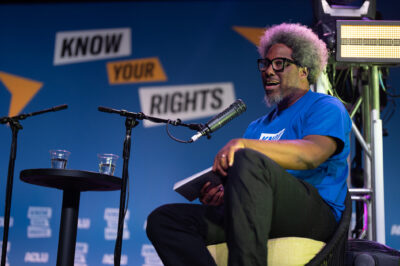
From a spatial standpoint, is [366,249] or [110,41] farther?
[110,41]

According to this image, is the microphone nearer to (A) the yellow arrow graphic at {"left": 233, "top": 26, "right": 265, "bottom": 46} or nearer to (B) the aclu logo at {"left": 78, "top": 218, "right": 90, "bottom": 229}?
(A) the yellow arrow graphic at {"left": 233, "top": 26, "right": 265, "bottom": 46}

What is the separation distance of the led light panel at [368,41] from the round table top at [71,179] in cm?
153

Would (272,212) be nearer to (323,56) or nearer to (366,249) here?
(366,249)

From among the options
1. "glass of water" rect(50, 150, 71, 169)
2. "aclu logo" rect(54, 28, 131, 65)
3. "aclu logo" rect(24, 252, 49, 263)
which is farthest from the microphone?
"aclu logo" rect(24, 252, 49, 263)

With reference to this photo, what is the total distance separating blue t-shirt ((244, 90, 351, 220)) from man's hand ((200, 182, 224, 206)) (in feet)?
0.97

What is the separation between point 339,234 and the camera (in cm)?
156

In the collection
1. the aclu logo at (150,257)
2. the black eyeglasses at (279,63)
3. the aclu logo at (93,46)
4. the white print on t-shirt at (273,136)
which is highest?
the aclu logo at (93,46)

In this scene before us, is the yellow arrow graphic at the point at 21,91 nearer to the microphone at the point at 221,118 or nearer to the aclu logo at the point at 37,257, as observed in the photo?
the aclu logo at the point at 37,257

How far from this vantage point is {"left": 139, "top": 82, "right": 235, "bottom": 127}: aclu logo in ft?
14.3

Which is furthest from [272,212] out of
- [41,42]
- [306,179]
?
[41,42]

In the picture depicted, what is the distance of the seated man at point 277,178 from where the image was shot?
128cm

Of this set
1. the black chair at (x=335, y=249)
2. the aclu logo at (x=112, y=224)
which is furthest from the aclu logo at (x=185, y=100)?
the black chair at (x=335, y=249)

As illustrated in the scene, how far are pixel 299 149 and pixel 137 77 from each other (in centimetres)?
321

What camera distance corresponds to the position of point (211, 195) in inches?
70.3
